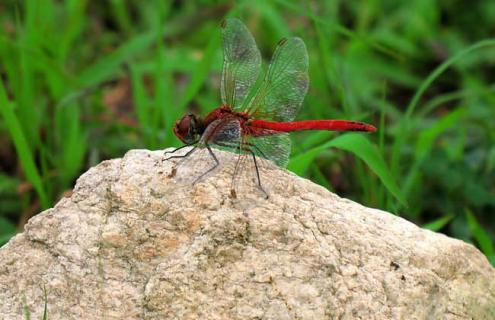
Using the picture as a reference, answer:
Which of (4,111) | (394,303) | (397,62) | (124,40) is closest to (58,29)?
(124,40)

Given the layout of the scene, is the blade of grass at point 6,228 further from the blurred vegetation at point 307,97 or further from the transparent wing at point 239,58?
the transparent wing at point 239,58

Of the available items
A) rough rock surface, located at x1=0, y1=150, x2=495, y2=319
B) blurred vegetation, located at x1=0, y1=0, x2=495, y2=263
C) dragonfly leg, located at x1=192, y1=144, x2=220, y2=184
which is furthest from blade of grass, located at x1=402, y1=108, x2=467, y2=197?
dragonfly leg, located at x1=192, y1=144, x2=220, y2=184

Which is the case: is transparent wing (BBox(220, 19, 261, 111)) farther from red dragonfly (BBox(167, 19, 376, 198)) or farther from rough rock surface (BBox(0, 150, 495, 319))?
rough rock surface (BBox(0, 150, 495, 319))

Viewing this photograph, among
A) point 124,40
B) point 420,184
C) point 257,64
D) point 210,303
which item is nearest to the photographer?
point 210,303

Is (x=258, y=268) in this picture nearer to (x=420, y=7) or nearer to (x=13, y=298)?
(x=13, y=298)

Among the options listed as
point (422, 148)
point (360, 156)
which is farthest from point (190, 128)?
point (422, 148)

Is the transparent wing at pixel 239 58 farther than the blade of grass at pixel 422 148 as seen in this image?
No

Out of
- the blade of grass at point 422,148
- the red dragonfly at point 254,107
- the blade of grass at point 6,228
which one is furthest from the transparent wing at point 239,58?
the blade of grass at point 6,228
